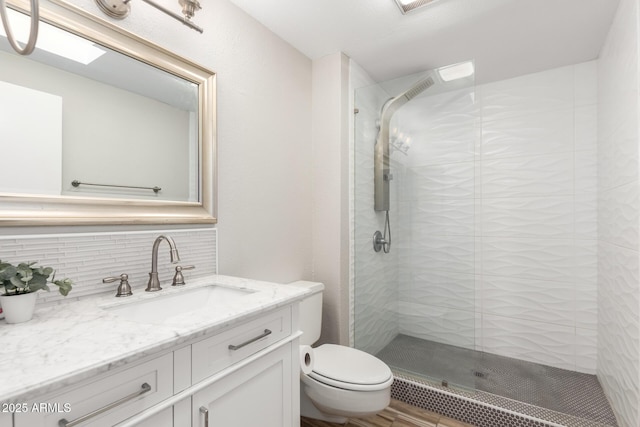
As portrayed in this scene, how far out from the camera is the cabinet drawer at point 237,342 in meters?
0.82

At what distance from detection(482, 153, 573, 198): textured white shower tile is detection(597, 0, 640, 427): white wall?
0.72ft

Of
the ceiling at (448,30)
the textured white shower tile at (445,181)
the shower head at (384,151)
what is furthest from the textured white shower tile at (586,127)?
the shower head at (384,151)

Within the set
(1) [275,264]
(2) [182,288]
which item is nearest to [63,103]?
(2) [182,288]

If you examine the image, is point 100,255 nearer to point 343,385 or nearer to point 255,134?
point 255,134

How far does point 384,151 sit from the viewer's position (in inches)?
86.4

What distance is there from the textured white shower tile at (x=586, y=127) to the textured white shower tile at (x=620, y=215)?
38 cm

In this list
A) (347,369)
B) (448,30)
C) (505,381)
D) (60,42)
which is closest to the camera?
(60,42)

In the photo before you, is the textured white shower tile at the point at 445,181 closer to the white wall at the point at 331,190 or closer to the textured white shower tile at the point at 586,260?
the white wall at the point at 331,190

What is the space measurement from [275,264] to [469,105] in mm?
1531

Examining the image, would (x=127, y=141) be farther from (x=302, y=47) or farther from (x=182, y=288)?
(x=302, y=47)

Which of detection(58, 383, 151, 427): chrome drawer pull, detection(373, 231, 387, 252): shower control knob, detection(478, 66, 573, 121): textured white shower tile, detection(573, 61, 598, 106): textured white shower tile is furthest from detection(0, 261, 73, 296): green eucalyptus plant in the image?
detection(573, 61, 598, 106): textured white shower tile

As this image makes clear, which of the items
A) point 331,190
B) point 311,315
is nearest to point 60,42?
point 331,190

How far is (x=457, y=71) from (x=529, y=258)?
1.49 meters

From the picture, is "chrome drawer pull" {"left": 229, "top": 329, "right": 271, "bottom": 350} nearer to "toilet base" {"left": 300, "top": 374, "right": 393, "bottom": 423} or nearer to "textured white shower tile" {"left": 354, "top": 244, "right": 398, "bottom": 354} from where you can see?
"toilet base" {"left": 300, "top": 374, "right": 393, "bottom": 423}
